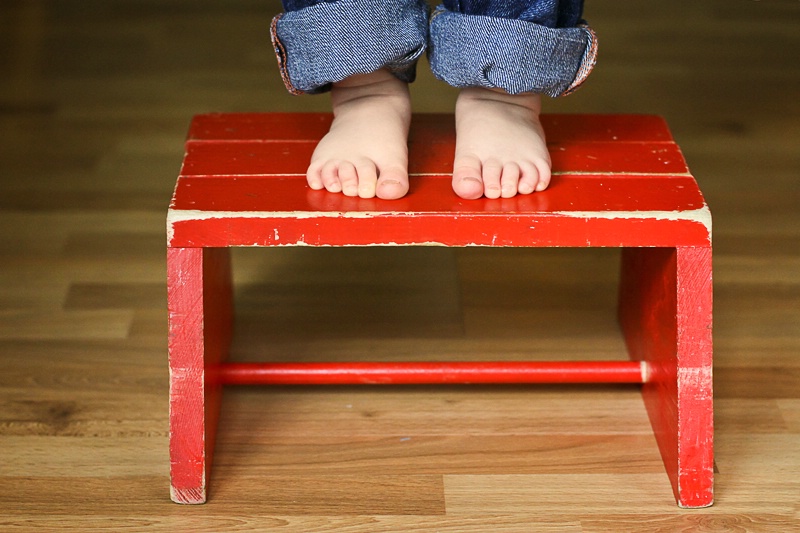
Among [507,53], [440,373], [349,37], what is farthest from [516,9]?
[440,373]

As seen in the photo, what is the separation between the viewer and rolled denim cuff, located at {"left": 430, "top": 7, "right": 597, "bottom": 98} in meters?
0.98

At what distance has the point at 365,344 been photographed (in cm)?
121

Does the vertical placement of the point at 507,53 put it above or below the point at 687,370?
above

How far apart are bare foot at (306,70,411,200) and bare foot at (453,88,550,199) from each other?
5 centimetres

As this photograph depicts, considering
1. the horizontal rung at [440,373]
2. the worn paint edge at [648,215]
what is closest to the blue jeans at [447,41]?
the worn paint edge at [648,215]

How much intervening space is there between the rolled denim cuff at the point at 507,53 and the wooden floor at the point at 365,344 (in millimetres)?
325

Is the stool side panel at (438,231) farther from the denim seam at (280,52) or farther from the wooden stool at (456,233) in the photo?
the denim seam at (280,52)

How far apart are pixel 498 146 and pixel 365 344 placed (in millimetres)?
320

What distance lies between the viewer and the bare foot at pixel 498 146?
95 centimetres

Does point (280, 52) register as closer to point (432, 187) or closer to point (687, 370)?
point (432, 187)

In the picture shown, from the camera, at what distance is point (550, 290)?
1.33m

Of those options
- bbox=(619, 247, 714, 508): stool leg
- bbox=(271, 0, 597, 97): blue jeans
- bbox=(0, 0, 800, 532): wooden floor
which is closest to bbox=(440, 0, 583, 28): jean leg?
bbox=(271, 0, 597, 97): blue jeans

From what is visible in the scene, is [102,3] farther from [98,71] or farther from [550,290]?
[550,290]

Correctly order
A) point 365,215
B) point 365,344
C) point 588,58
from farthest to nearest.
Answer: point 365,344, point 588,58, point 365,215
